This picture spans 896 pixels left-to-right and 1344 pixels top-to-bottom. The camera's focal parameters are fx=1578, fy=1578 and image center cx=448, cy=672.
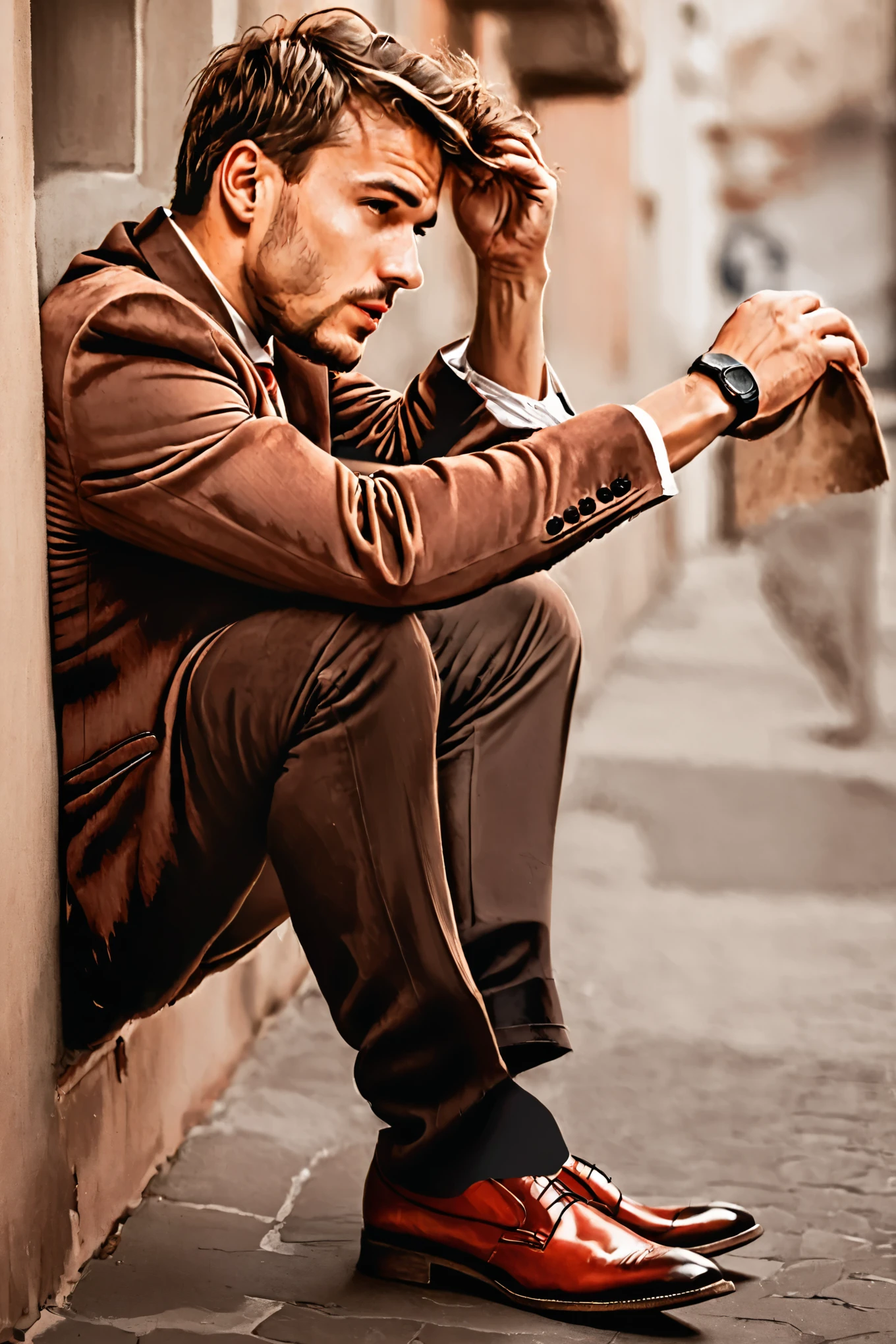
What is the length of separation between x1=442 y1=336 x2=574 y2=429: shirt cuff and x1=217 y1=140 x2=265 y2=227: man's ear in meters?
0.35

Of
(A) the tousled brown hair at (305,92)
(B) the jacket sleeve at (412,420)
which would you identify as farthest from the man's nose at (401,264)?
(B) the jacket sleeve at (412,420)

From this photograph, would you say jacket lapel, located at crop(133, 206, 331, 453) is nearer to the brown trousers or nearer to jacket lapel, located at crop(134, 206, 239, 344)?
jacket lapel, located at crop(134, 206, 239, 344)

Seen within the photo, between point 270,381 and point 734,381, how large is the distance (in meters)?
0.51

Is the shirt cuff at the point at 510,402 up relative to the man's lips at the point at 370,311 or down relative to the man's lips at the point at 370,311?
down

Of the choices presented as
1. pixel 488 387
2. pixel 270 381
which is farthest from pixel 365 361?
pixel 270 381

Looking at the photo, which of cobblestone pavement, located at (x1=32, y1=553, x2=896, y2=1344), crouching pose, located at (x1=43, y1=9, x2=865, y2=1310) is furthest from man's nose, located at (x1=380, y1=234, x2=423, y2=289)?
cobblestone pavement, located at (x1=32, y1=553, x2=896, y2=1344)

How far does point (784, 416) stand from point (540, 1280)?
3.20ft

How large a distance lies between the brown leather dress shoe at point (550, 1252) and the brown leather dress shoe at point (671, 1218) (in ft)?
0.12

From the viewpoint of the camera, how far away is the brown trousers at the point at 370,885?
Answer: 1.56 meters

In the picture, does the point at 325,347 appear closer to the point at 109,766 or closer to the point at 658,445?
the point at 658,445

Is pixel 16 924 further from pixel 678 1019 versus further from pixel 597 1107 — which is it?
pixel 678 1019

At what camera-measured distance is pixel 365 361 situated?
293 cm

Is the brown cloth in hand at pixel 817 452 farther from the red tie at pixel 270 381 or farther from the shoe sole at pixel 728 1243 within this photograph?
the shoe sole at pixel 728 1243

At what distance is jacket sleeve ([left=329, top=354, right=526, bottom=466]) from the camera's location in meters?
1.90
